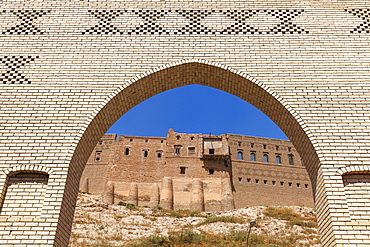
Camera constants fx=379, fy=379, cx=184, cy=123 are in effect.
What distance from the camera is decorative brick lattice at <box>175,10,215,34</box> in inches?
277

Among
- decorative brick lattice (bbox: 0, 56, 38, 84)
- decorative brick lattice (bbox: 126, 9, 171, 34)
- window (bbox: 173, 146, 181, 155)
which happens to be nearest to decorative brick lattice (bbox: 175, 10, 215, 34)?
decorative brick lattice (bbox: 126, 9, 171, 34)

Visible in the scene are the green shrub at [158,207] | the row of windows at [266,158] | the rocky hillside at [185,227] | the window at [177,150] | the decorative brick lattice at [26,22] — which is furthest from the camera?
the window at [177,150]

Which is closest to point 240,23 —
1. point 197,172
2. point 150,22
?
point 150,22

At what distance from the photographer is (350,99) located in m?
6.13

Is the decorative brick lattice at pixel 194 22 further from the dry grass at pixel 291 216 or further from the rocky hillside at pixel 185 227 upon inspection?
the dry grass at pixel 291 216

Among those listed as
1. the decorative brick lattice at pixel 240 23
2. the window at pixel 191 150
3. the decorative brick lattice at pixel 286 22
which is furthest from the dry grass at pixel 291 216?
the decorative brick lattice at pixel 240 23

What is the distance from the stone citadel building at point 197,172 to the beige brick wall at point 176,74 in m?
32.8

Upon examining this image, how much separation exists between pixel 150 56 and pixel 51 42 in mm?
1832

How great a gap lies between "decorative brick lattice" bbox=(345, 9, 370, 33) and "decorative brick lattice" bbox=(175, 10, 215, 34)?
2.67 m

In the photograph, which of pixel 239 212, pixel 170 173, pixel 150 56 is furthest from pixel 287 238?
pixel 150 56

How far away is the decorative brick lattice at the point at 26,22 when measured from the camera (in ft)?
22.9

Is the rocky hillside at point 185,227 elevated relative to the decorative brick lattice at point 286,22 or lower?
elevated

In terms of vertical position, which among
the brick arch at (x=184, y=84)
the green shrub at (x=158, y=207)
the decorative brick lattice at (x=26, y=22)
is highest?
the green shrub at (x=158, y=207)

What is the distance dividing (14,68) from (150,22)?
2549mm
